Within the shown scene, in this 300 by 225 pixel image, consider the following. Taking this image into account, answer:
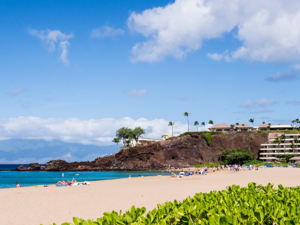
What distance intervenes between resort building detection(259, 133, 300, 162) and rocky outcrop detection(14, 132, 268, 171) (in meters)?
2.45

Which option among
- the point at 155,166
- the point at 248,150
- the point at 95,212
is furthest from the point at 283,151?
the point at 95,212

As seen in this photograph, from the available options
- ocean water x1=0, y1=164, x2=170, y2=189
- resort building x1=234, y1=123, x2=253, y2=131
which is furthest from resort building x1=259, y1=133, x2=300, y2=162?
ocean water x1=0, y1=164, x2=170, y2=189

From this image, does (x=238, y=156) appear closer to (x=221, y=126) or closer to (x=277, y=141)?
(x=277, y=141)

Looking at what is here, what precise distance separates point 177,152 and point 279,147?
1379 inches

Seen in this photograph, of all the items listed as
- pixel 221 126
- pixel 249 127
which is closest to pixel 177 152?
pixel 221 126

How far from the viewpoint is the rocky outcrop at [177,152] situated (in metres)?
97.9

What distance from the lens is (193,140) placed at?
102 m

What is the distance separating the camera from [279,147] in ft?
299

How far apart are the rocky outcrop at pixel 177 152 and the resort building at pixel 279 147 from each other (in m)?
2.45

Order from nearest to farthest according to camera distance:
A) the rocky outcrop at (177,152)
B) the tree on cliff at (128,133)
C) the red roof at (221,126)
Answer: the rocky outcrop at (177,152) → the red roof at (221,126) → the tree on cliff at (128,133)

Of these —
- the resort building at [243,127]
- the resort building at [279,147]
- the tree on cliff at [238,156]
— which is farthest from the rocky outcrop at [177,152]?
the resort building at [243,127]

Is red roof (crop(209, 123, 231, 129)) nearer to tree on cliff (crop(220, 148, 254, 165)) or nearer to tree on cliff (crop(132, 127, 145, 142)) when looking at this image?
tree on cliff (crop(220, 148, 254, 165))

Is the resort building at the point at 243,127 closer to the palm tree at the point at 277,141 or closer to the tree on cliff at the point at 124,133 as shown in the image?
the palm tree at the point at 277,141

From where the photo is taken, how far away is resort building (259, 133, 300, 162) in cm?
8869
